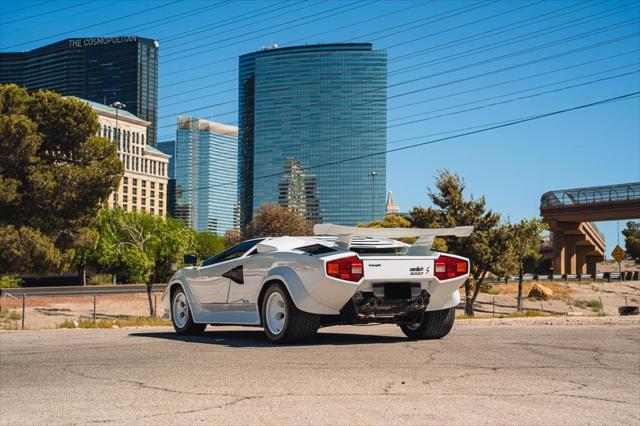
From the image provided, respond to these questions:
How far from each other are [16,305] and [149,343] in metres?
39.7

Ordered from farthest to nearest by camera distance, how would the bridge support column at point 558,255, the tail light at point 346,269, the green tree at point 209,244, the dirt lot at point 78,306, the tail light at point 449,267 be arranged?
the green tree at point 209,244 → the bridge support column at point 558,255 → the dirt lot at point 78,306 → the tail light at point 449,267 → the tail light at point 346,269

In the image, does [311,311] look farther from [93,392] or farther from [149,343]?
[93,392]

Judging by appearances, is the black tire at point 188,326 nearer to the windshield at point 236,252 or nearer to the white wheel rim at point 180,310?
the white wheel rim at point 180,310

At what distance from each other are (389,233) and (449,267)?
106 centimetres

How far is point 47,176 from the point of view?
135 feet

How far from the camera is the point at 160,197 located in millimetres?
196000

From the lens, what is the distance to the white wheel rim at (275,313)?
9945mm

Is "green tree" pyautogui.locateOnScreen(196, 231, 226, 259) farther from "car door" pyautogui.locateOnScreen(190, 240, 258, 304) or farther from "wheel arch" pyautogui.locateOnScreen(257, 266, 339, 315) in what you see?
"wheel arch" pyautogui.locateOnScreen(257, 266, 339, 315)

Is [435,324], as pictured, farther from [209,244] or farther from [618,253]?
[209,244]

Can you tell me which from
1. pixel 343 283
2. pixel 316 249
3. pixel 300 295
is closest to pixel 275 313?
pixel 300 295

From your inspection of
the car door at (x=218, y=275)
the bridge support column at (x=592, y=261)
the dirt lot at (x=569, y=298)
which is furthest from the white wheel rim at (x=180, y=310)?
the bridge support column at (x=592, y=261)

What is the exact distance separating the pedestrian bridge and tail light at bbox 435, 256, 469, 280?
54558 mm

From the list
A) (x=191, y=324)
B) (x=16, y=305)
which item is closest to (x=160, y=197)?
(x=16, y=305)

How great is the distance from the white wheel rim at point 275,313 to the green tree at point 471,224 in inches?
1178
